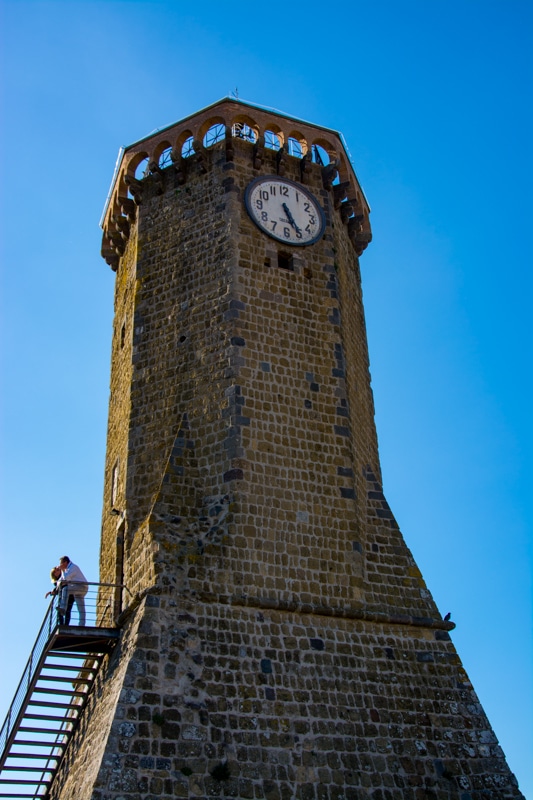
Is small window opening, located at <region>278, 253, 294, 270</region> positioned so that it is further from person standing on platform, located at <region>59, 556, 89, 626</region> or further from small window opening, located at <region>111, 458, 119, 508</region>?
person standing on platform, located at <region>59, 556, 89, 626</region>

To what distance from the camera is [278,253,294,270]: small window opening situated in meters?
15.1

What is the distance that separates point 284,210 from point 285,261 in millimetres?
999

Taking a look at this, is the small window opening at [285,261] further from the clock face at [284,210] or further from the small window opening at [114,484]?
the small window opening at [114,484]

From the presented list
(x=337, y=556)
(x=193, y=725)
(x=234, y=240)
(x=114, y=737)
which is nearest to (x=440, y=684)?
(x=337, y=556)

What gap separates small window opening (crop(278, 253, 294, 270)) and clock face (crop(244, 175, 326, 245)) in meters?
0.23

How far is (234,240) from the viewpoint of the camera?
14688mm

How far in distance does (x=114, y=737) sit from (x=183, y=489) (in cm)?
367

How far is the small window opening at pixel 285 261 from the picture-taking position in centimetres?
1508

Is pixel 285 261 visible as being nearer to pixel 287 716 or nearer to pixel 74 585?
pixel 74 585

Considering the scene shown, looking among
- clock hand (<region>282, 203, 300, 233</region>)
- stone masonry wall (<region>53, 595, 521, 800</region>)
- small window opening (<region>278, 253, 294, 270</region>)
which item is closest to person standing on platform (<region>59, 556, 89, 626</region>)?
stone masonry wall (<region>53, 595, 521, 800</region>)

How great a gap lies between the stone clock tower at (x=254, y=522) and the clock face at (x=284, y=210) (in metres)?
0.04

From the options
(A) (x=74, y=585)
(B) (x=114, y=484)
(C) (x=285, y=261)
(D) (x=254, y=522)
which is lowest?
(A) (x=74, y=585)

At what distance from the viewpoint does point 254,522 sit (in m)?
12.5

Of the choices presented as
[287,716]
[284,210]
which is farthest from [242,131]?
[287,716]
